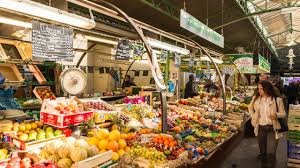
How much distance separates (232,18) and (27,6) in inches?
417

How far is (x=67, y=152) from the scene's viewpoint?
2.96 metres

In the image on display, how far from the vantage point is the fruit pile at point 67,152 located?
285 cm

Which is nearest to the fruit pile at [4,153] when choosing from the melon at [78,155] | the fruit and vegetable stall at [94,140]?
the fruit and vegetable stall at [94,140]

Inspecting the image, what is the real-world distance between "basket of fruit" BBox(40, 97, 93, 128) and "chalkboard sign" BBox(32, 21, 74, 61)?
788 mm

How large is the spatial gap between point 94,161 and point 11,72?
4.76 m

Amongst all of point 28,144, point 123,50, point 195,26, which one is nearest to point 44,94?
point 123,50

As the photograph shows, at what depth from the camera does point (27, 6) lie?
291 cm

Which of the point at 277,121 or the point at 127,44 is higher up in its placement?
the point at 127,44

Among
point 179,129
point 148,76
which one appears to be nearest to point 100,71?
point 148,76

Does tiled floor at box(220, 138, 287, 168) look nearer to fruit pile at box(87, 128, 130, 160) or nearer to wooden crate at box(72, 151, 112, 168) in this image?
fruit pile at box(87, 128, 130, 160)

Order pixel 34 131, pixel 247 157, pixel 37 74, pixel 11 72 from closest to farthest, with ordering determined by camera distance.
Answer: pixel 34 131
pixel 11 72
pixel 37 74
pixel 247 157

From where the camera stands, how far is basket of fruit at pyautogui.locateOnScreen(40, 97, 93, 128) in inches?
151

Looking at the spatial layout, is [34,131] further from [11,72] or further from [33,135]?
[11,72]

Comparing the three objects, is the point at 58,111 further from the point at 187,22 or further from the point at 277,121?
the point at 277,121
